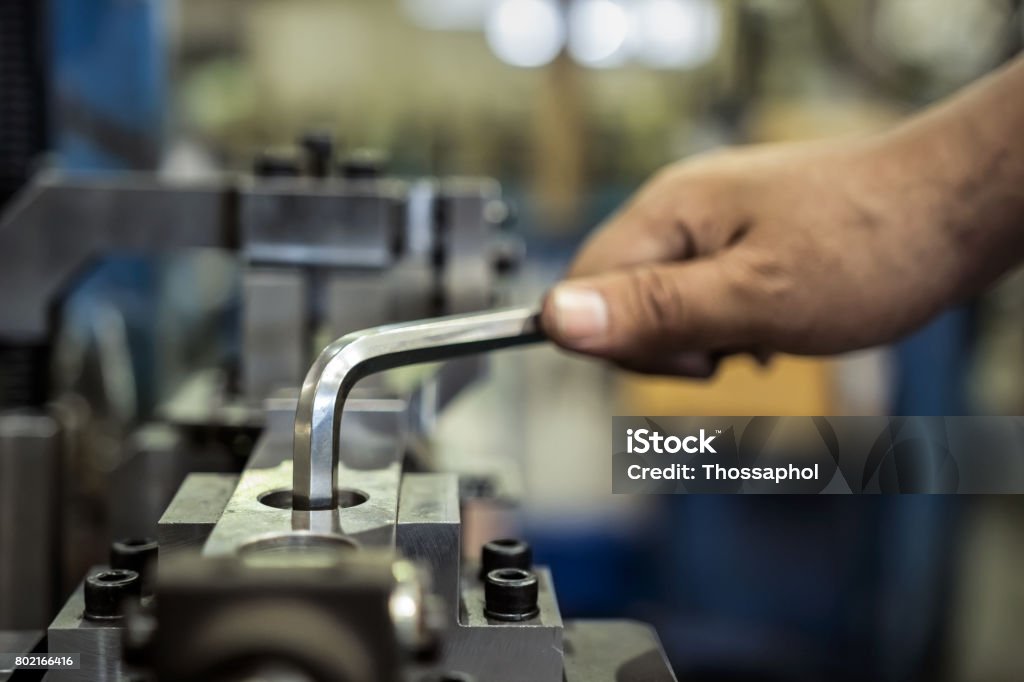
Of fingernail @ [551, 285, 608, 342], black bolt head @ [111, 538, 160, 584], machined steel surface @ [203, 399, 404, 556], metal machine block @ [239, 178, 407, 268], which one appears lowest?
black bolt head @ [111, 538, 160, 584]

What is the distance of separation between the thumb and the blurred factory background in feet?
4.19

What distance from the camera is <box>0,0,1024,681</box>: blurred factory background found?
2.12 meters

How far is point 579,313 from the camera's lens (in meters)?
0.78

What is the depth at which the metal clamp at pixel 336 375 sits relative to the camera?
47 cm

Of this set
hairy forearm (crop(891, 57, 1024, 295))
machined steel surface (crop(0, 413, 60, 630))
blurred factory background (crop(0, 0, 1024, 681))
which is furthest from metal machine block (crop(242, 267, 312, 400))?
blurred factory background (crop(0, 0, 1024, 681))

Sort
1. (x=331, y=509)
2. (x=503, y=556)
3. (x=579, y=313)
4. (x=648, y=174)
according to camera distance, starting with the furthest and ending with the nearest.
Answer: (x=648, y=174) → (x=579, y=313) → (x=503, y=556) → (x=331, y=509)

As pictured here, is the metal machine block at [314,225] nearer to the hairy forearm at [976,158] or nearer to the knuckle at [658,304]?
the knuckle at [658,304]

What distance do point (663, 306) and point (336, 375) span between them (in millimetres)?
392

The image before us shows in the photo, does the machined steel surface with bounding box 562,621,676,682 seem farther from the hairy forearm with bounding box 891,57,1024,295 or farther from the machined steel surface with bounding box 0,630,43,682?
the hairy forearm with bounding box 891,57,1024,295

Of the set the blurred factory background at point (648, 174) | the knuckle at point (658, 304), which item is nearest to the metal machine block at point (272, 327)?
the knuckle at point (658, 304)

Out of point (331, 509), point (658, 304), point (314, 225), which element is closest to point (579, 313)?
point (658, 304)

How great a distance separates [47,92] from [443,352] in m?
0.77

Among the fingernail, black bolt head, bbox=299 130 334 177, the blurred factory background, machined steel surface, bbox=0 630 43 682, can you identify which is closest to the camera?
machined steel surface, bbox=0 630 43 682

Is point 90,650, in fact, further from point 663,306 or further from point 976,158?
point 976,158
